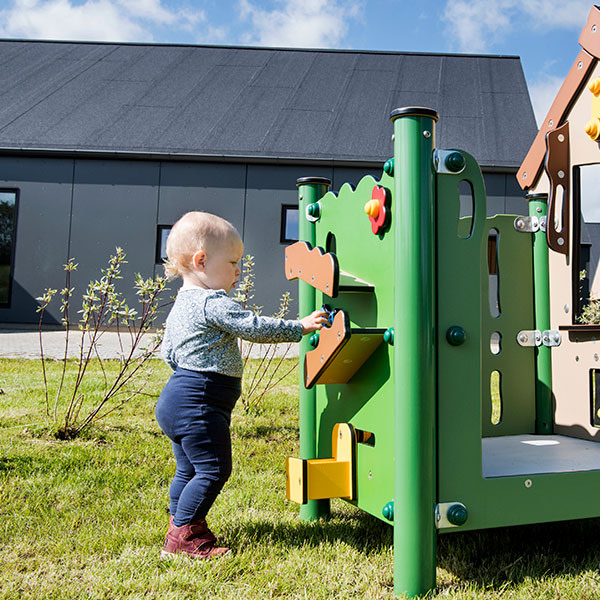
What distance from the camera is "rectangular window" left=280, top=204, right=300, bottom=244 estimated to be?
11.8 m

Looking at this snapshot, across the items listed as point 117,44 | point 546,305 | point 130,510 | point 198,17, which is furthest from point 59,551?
point 198,17

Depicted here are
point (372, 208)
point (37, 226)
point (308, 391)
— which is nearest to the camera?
point (372, 208)

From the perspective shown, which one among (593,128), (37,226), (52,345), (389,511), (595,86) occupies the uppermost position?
(37,226)

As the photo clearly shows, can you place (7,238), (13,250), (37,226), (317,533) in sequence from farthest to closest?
(7,238), (13,250), (37,226), (317,533)

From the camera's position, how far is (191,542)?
2150 mm

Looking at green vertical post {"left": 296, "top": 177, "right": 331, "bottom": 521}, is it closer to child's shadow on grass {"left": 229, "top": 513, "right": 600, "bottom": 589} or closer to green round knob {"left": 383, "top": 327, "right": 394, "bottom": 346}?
child's shadow on grass {"left": 229, "top": 513, "right": 600, "bottom": 589}

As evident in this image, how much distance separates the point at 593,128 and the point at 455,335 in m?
1.51

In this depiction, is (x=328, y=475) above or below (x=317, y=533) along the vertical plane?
above

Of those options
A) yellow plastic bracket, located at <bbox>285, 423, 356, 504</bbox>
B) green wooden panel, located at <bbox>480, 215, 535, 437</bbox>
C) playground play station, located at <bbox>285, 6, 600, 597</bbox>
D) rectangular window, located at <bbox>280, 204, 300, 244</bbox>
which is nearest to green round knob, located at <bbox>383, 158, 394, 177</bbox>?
playground play station, located at <bbox>285, 6, 600, 597</bbox>

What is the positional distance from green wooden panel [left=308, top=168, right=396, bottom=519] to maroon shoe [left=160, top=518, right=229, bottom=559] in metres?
0.55

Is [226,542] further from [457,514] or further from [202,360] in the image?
[457,514]

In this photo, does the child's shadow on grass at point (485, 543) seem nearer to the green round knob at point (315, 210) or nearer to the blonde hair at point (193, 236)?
the blonde hair at point (193, 236)

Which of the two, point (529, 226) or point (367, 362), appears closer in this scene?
point (367, 362)

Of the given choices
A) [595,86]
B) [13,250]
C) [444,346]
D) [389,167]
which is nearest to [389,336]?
[444,346]
